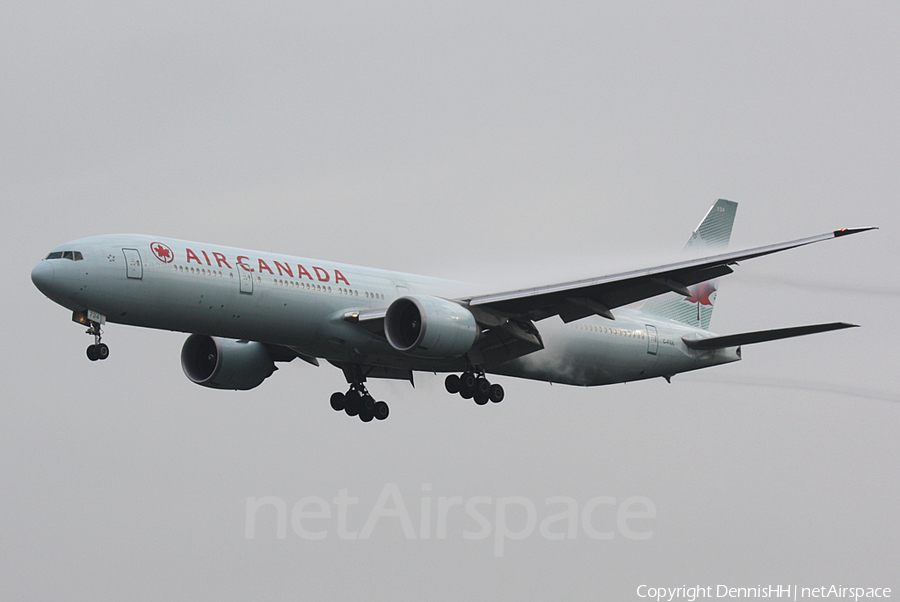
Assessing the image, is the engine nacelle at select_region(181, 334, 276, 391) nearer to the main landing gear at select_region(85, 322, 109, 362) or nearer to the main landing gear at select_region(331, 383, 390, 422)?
the main landing gear at select_region(331, 383, 390, 422)

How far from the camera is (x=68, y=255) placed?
3341cm

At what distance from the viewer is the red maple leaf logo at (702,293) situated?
154ft

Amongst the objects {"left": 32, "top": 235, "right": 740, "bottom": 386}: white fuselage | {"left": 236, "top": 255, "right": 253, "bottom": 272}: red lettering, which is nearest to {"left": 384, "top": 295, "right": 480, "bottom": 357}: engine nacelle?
{"left": 32, "top": 235, "right": 740, "bottom": 386}: white fuselage

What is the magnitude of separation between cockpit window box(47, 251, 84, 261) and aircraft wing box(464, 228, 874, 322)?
35.2 feet

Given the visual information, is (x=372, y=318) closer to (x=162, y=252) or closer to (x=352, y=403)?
(x=162, y=252)

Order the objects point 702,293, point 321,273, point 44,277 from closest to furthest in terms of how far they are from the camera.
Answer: point 44,277, point 321,273, point 702,293

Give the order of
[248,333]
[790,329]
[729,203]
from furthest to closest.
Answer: [729,203] < [790,329] < [248,333]

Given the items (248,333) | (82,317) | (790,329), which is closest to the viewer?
(82,317)

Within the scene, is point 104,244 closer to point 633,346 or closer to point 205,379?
point 205,379

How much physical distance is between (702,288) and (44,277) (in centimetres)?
2379

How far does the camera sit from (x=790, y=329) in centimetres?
3822

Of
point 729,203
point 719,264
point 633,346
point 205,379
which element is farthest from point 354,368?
point 729,203

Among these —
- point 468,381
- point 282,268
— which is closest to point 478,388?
point 468,381

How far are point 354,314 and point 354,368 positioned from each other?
5.06 meters
